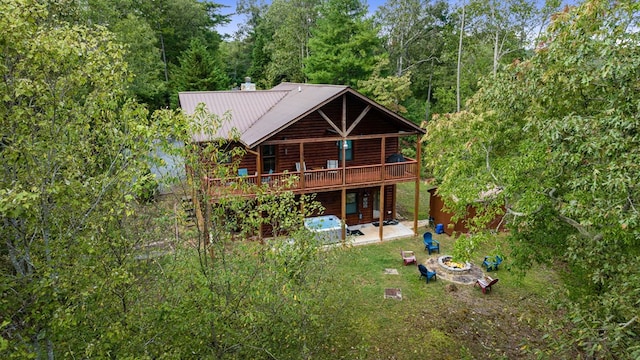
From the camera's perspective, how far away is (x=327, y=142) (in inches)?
785

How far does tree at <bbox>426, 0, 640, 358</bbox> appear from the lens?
17.7ft

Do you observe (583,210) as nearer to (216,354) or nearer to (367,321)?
(216,354)

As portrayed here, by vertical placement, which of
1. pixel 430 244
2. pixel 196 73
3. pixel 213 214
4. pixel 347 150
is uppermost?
pixel 196 73

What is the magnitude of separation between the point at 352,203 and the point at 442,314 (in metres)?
9.34

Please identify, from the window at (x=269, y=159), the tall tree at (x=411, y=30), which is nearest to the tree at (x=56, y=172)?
the window at (x=269, y=159)

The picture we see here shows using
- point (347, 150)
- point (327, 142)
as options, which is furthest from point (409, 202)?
point (327, 142)

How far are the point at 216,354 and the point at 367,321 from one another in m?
6.93

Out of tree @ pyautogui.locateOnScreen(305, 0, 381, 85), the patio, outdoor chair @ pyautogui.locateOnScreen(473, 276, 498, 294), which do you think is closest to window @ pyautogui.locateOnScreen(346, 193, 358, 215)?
the patio

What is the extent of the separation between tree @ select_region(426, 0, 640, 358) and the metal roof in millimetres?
6441

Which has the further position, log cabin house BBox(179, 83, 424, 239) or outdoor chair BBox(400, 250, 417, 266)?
log cabin house BBox(179, 83, 424, 239)

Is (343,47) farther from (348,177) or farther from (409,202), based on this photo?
(348,177)

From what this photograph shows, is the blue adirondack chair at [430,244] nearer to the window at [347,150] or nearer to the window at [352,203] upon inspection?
the window at [352,203]

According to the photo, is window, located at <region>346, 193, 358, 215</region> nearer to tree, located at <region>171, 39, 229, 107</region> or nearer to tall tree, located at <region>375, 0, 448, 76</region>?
tall tree, located at <region>375, 0, 448, 76</region>

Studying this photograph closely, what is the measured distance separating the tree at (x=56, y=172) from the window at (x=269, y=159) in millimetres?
14114
